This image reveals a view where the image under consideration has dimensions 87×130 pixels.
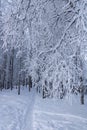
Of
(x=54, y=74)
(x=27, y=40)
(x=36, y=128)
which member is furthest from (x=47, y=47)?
(x=36, y=128)

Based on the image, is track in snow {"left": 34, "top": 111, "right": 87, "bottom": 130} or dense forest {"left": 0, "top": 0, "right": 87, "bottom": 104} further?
track in snow {"left": 34, "top": 111, "right": 87, "bottom": 130}

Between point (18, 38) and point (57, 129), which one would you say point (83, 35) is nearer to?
point (18, 38)

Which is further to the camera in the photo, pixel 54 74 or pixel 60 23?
pixel 60 23

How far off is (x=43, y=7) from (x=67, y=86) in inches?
93.4

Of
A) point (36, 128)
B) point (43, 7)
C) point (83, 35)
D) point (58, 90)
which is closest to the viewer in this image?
point (83, 35)

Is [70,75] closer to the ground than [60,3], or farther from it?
closer to the ground

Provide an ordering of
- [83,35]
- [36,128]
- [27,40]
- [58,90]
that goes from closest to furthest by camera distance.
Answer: [83,35], [27,40], [58,90], [36,128]

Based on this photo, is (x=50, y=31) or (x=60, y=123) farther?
(x=60, y=123)

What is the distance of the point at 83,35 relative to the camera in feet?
18.3

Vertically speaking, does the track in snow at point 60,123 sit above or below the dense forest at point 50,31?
below

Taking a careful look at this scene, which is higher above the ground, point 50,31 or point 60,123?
point 50,31

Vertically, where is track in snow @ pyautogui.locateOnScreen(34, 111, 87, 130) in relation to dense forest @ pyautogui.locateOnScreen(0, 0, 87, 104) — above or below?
below

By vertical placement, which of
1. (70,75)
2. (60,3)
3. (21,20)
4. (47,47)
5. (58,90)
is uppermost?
(60,3)

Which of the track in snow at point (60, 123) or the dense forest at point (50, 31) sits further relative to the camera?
the track in snow at point (60, 123)
